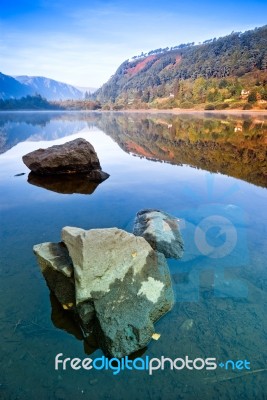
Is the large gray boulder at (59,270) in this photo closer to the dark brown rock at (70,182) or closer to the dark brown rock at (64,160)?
the dark brown rock at (70,182)

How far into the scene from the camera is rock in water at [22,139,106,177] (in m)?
17.3

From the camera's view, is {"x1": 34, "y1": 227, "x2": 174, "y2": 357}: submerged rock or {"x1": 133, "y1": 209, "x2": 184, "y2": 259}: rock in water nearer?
{"x1": 34, "y1": 227, "x2": 174, "y2": 357}: submerged rock

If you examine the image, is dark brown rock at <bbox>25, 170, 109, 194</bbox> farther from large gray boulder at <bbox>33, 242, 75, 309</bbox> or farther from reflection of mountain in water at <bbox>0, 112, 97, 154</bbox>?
reflection of mountain in water at <bbox>0, 112, 97, 154</bbox>

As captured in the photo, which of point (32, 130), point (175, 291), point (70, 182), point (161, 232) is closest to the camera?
point (175, 291)

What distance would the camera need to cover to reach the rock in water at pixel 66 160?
56.9ft

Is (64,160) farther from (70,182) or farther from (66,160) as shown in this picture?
(70,182)

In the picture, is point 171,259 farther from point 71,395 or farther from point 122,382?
point 71,395

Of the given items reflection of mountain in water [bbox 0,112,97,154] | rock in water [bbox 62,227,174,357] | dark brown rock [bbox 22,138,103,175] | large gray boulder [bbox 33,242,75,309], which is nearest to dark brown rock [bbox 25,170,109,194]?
dark brown rock [bbox 22,138,103,175]

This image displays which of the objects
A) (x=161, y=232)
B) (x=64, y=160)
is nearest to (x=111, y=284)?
(x=161, y=232)

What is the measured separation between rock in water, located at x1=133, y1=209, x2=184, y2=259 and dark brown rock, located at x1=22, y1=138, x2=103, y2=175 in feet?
30.3

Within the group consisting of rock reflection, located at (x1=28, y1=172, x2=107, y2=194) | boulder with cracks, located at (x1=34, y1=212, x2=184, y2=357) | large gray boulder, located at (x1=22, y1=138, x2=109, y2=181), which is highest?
boulder with cracks, located at (x1=34, y1=212, x2=184, y2=357)

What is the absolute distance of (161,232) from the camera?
8250 millimetres

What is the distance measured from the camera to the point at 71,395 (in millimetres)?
4406

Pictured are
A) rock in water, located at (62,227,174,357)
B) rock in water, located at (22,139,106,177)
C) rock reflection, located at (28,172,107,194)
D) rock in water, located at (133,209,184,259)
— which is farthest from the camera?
rock in water, located at (22,139,106,177)
